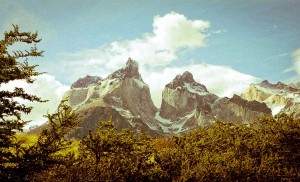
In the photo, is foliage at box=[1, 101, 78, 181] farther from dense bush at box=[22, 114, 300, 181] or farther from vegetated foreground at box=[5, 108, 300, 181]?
dense bush at box=[22, 114, 300, 181]

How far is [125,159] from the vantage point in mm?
12188

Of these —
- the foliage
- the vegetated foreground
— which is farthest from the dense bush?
the foliage

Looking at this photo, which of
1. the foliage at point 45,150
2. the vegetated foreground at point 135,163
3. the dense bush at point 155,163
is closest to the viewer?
the foliage at point 45,150

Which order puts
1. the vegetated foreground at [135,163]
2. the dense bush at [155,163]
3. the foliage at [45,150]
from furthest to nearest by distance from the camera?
the dense bush at [155,163], the vegetated foreground at [135,163], the foliage at [45,150]

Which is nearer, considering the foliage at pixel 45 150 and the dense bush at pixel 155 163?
the foliage at pixel 45 150

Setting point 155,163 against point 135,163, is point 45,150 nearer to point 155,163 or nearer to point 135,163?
point 135,163

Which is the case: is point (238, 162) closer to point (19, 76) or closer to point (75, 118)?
point (75, 118)

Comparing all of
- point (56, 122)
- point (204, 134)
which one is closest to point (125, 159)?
point (56, 122)

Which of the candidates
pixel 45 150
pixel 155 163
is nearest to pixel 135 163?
pixel 155 163

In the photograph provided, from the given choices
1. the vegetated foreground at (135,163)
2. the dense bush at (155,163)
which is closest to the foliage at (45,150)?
the vegetated foreground at (135,163)

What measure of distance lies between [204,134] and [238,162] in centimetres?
873

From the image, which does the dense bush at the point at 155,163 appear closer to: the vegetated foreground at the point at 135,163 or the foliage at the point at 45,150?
the vegetated foreground at the point at 135,163

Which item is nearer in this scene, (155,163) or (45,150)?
(45,150)

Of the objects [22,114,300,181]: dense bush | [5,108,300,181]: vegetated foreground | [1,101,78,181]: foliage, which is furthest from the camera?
[22,114,300,181]: dense bush
